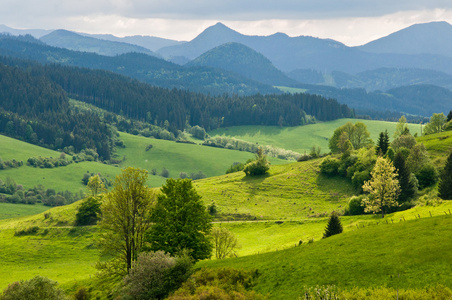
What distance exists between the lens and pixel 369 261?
4009 centimetres

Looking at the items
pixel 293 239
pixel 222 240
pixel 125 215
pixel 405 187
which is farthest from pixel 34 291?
pixel 405 187

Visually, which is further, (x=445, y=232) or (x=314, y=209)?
(x=314, y=209)

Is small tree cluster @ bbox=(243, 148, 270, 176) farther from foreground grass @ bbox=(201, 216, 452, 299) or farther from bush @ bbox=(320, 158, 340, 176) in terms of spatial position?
foreground grass @ bbox=(201, 216, 452, 299)

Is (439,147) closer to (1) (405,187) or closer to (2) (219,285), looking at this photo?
(1) (405,187)

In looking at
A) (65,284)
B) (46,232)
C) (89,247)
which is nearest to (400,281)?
(65,284)

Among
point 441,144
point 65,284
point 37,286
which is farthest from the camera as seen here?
point 441,144

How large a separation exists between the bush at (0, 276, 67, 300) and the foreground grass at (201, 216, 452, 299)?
2495 centimetres

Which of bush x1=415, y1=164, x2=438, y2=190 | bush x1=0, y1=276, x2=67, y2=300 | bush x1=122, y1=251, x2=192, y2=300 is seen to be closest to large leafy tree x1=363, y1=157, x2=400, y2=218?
bush x1=415, y1=164, x2=438, y2=190

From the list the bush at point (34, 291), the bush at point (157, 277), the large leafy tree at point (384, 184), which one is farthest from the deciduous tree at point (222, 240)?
the large leafy tree at point (384, 184)

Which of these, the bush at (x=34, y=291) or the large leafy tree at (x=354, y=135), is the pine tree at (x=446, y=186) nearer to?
the bush at (x=34, y=291)

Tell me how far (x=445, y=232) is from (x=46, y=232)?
326 ft

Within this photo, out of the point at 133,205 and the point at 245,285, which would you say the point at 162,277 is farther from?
the point at 133,205

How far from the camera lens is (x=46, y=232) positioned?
108 metres

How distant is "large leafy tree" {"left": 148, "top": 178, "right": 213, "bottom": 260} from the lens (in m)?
56.3
